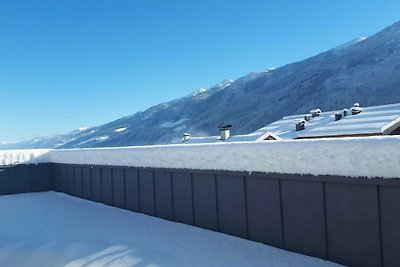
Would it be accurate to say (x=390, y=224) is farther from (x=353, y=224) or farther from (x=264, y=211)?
(x=264, y=211)

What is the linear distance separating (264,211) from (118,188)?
23.0 ft

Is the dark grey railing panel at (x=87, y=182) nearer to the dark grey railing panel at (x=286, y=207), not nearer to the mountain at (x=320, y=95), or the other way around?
the dark grey railing panel at (x=286, y=207)

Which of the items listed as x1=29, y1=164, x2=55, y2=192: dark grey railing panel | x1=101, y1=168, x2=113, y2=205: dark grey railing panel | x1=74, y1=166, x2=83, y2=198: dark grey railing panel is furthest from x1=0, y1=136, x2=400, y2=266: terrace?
x1=29, y1=164, x2=55, y2=192: dark grey railing panel

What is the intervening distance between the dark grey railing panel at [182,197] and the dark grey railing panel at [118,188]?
10.4ft

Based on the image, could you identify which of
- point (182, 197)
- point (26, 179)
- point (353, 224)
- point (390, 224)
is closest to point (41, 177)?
point (26, 179)

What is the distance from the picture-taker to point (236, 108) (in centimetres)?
18238

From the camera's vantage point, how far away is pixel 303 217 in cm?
715

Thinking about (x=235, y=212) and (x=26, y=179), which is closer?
(x=235, y=212)

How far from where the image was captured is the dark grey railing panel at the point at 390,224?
5758mm

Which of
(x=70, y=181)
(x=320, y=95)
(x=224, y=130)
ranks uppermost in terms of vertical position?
(x=320, y=95)

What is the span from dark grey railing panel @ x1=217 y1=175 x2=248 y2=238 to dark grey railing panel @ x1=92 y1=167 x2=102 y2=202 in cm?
720

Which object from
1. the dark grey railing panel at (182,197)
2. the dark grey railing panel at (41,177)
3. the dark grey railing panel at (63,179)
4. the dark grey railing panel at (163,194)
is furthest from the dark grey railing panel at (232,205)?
the dark grey railing panel at (41,177)

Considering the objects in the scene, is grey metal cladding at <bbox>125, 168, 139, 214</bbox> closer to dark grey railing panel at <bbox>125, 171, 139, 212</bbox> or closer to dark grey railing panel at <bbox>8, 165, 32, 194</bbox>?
dark grey railing panel at <bbox>125, 171, 139, 212</bbox>

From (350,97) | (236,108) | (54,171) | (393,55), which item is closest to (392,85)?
(350,97)
